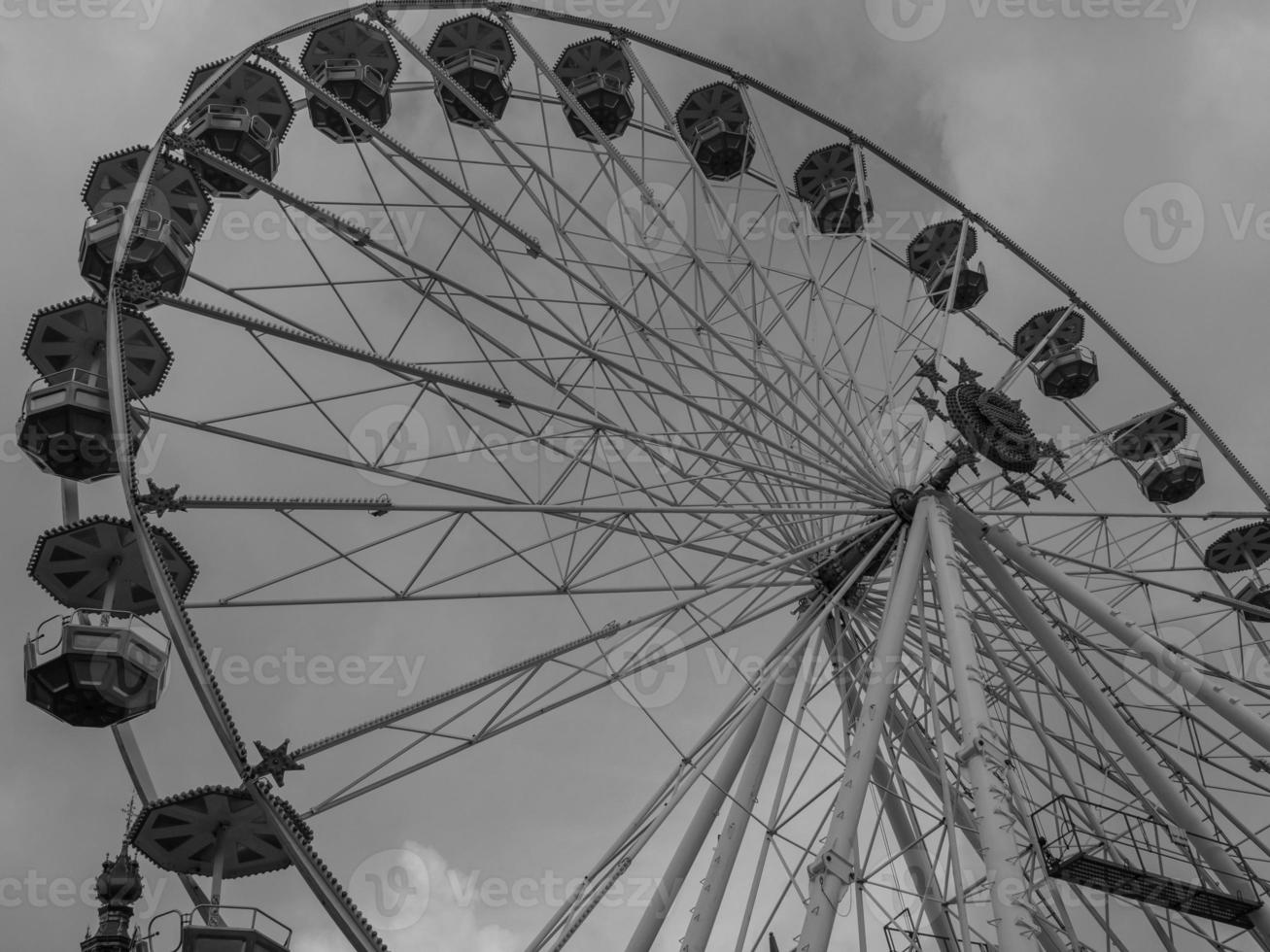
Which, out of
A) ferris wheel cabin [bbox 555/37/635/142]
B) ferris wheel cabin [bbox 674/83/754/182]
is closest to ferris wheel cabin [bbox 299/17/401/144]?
ferris wheel cabin [bbox 555/37/635/142]

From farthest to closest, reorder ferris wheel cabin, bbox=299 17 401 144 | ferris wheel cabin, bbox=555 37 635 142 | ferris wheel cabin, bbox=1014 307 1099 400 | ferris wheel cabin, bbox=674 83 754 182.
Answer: ferris wheel cabin, bbox=1014 307 1099 400
ferris wheel cabin, bbox=674 83 754 182
ferris wheel cabin, bbox=555 37 635 142
ferris wheel cabin, bbox=299 17 401 144

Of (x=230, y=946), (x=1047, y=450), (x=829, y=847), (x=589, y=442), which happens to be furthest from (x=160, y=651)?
(x=1047, y=450)

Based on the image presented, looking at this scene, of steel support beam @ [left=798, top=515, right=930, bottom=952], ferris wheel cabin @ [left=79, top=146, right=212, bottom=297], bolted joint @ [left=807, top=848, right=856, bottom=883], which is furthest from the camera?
ferris wheel cabin @ [left=79, top=146, right=212, bottom=297]

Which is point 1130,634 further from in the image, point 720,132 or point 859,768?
point 720,132

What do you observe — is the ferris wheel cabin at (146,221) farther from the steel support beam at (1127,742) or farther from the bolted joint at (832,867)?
the steel support beam at (1127,742)

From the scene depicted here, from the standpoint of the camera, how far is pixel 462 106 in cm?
2228

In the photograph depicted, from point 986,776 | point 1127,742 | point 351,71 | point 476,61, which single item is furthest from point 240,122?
point 1127,742

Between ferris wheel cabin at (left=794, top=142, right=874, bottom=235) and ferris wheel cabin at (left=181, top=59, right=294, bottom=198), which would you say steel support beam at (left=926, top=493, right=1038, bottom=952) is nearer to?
ferris wheel cabin at (left=181, top=59, right=294, bottom=198)

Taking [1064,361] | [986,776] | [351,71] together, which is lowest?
[986,776]

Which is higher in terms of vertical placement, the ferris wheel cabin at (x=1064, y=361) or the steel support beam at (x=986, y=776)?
the ferris wheel cabin at (x=1064, y=361)

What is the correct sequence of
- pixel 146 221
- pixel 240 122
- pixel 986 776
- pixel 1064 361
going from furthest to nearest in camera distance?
1. pixel 1064 361
2. pixel 240 122
3. pixel 146 221
4. pixel 986 776

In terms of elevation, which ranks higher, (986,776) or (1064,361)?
(1064,361)

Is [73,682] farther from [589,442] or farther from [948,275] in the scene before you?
[948,275]

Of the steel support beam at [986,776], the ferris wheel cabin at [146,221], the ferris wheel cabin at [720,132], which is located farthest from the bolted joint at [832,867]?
the ferris wheel cabin at [720,132]
